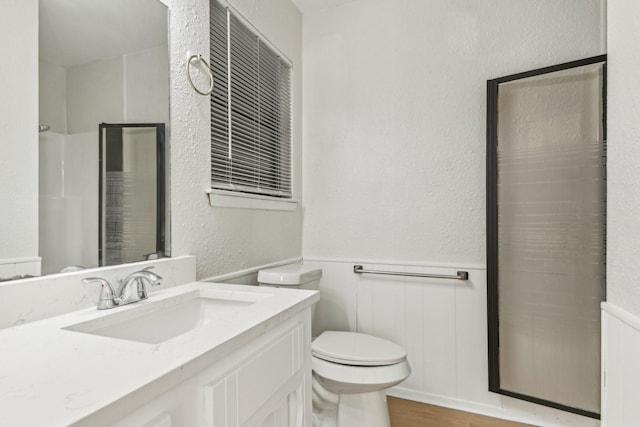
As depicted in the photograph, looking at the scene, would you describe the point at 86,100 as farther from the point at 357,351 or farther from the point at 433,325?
the point at 433,325

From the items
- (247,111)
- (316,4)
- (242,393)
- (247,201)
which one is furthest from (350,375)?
(316,4)

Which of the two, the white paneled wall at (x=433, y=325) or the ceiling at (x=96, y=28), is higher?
the ceiling at (x=96, y=28)

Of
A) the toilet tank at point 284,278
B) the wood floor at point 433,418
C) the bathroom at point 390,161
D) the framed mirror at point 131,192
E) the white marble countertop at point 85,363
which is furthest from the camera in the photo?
the wood floor at point 433,418

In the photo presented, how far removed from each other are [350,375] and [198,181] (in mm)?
1019

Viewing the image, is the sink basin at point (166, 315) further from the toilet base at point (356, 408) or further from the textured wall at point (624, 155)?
the textured wall at point (624, 155)

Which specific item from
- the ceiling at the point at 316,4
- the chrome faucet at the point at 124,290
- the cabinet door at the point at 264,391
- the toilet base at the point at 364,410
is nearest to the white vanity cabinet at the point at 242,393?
the cabinet door at the point at 264,391

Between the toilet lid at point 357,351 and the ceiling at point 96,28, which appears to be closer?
the ceiling at point 96,28

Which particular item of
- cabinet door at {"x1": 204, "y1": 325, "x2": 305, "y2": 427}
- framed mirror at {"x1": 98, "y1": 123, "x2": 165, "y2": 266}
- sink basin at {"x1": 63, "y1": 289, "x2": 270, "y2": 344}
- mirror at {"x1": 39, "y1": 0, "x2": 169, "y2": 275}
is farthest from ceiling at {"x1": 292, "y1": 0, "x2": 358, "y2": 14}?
cabinet door at {"x1": 204, "y1": 325, "x2": 305, "y2": 427}

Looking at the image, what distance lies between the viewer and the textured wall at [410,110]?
1.76m

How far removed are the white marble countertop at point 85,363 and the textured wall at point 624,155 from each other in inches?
32.4

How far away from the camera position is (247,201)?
168 cm

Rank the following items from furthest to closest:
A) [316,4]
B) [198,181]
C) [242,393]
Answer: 1. [316,4]
2. [198,181]
3. [242,393]

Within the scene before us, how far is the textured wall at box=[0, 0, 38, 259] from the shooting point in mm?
808

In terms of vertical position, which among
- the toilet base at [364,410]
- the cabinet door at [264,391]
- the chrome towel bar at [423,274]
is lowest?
the toilet base at [364,410]
